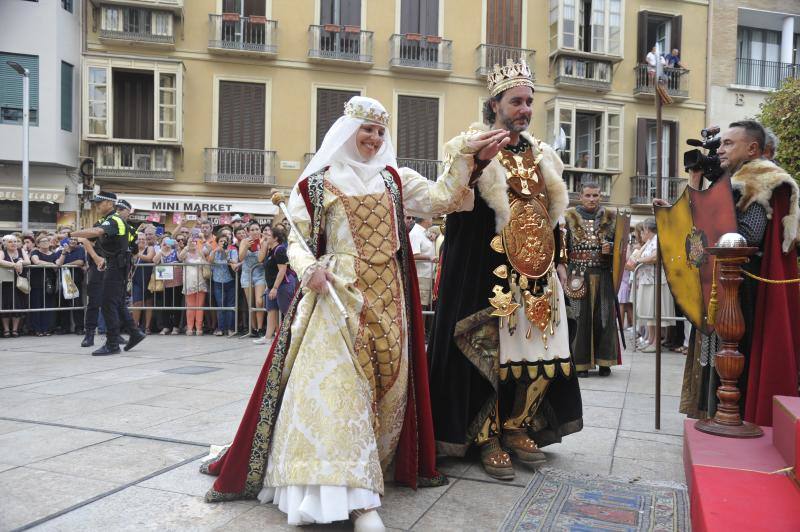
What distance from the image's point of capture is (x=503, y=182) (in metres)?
3.63

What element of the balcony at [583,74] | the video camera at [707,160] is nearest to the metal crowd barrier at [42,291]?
the video camera at [707,160]

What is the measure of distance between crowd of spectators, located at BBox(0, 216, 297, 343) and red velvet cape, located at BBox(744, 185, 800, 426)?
733 cm

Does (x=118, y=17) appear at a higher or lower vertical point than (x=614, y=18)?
lower

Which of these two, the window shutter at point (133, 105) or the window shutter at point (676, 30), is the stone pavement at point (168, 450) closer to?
the window shutter at point (133, 105)

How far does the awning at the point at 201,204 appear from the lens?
753 inches

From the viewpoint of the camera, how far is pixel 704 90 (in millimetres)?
22812

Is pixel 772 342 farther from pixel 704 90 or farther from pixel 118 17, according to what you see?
pixel 704 90

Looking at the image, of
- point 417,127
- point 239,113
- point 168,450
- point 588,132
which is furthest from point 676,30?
Result: point 168,450

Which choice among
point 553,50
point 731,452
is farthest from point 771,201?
point 553,50

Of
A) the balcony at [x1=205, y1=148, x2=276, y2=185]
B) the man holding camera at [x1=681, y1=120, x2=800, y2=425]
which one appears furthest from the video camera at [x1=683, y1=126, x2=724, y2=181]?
the balcony at [x1=205, y1=148, x2=276, y2=185]

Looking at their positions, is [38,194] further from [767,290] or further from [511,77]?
[767,290]

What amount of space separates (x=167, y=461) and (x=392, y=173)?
2.03 m

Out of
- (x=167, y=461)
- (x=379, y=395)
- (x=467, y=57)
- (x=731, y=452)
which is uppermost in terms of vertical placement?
(x=467, y=57)

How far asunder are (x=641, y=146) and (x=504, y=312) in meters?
20.5
